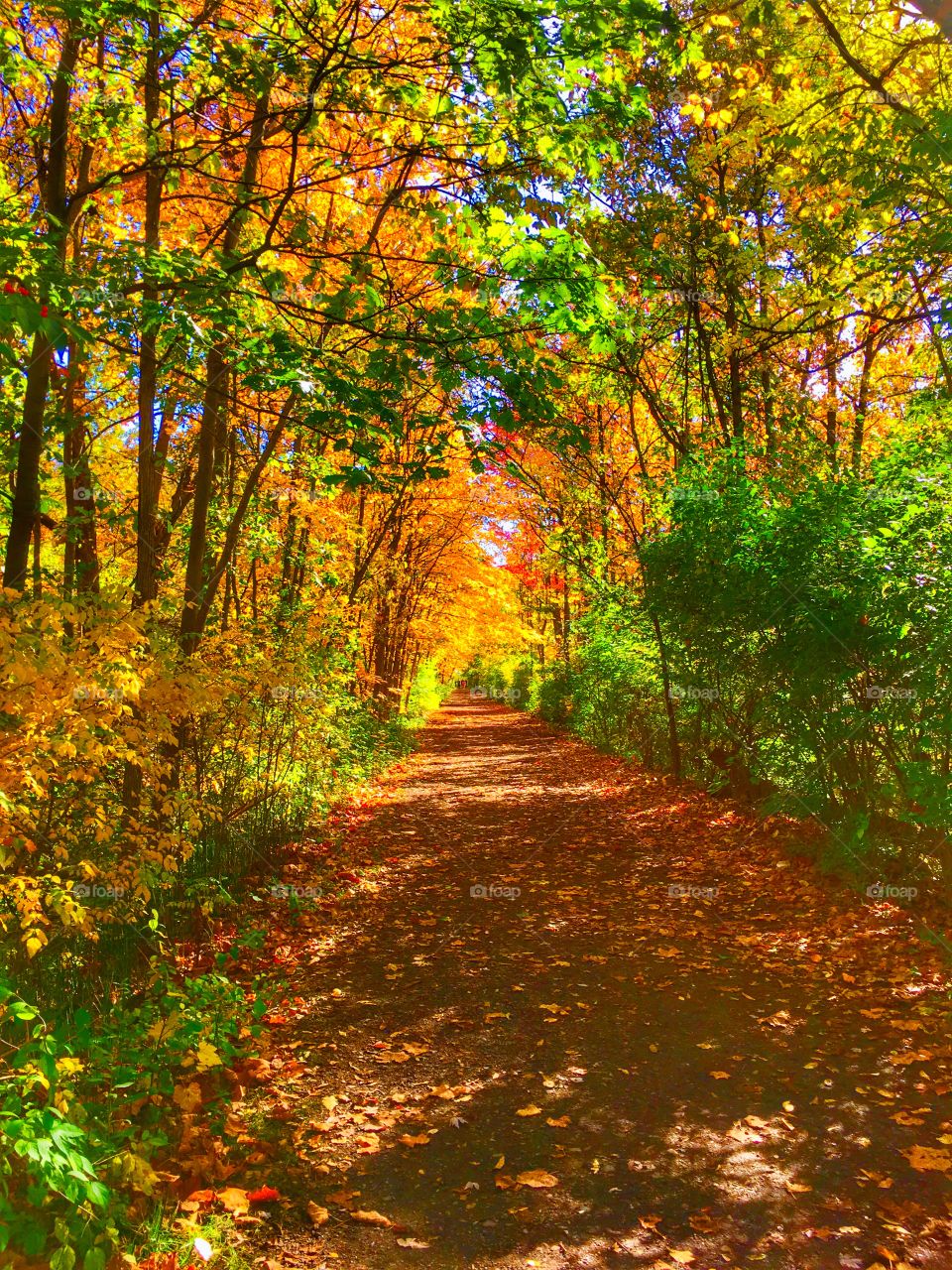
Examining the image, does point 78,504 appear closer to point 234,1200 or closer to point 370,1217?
point 234,1200

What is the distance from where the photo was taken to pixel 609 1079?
411 centimetres

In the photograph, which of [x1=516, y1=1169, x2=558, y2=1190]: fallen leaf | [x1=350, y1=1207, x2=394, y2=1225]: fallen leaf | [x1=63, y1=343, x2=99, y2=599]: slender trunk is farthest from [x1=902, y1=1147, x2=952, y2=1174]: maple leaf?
[x1=63, y1=343, x2=99, y2=599]: slender trunk

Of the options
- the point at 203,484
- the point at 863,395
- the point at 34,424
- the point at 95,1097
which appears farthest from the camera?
the point at 863,395

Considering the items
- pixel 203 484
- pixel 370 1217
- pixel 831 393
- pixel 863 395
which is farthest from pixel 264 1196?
pixel 863 395

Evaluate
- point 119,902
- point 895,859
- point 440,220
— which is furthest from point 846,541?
point 119,902

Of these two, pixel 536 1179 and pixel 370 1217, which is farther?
pixel 536 1179

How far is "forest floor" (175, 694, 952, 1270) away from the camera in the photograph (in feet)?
9.78

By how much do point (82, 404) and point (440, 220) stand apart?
4.16m

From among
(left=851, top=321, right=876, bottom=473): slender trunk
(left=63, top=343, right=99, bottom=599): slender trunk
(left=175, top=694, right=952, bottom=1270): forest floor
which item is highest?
(left=851, top=321, right=876, bottom=473): slender trunk

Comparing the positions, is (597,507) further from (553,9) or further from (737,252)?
(553,9)

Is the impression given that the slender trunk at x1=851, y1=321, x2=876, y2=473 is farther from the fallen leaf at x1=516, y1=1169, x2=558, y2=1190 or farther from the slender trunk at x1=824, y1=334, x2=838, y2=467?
the fallen leaf at x1=516, y1=1169, x2=558, y2=1190

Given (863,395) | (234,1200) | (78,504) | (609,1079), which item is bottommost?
(609,1079)

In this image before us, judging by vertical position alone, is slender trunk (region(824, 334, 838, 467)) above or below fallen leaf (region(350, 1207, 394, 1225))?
above

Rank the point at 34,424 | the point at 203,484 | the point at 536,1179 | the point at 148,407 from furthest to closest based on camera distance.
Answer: the point at 203,484
the point at 148,407
the point at 34,424
the point at 536,1179
